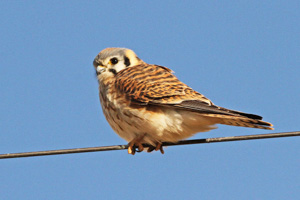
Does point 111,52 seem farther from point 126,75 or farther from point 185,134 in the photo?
point 185,134

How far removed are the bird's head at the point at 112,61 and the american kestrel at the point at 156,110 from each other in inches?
8.7

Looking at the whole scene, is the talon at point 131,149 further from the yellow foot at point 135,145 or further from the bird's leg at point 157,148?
the bird's leg at point 157,148

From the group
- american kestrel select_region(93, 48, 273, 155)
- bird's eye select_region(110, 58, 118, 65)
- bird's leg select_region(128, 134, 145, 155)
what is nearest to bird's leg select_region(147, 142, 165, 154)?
american kestrel select_region(93, 48, 273, 155)

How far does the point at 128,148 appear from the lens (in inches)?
207

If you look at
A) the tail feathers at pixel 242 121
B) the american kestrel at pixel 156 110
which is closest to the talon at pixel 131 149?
the american kestrel at pixel 156 110

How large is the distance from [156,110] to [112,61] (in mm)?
1274

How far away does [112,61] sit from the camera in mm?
6191

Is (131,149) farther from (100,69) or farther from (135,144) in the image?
(100,69)

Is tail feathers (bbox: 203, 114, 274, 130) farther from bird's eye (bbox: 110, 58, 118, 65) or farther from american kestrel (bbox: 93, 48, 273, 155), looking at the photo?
bird's eye (bbox: 110, 58, 118, 65)

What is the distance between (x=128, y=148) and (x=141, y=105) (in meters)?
0.46

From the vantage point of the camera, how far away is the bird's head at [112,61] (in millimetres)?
6070

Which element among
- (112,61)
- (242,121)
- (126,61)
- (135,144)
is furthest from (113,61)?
(242,121)

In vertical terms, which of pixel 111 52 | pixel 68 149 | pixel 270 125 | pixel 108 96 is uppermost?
pixel 111 52

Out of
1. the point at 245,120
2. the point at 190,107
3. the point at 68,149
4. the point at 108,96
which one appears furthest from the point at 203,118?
the point at 68,149
